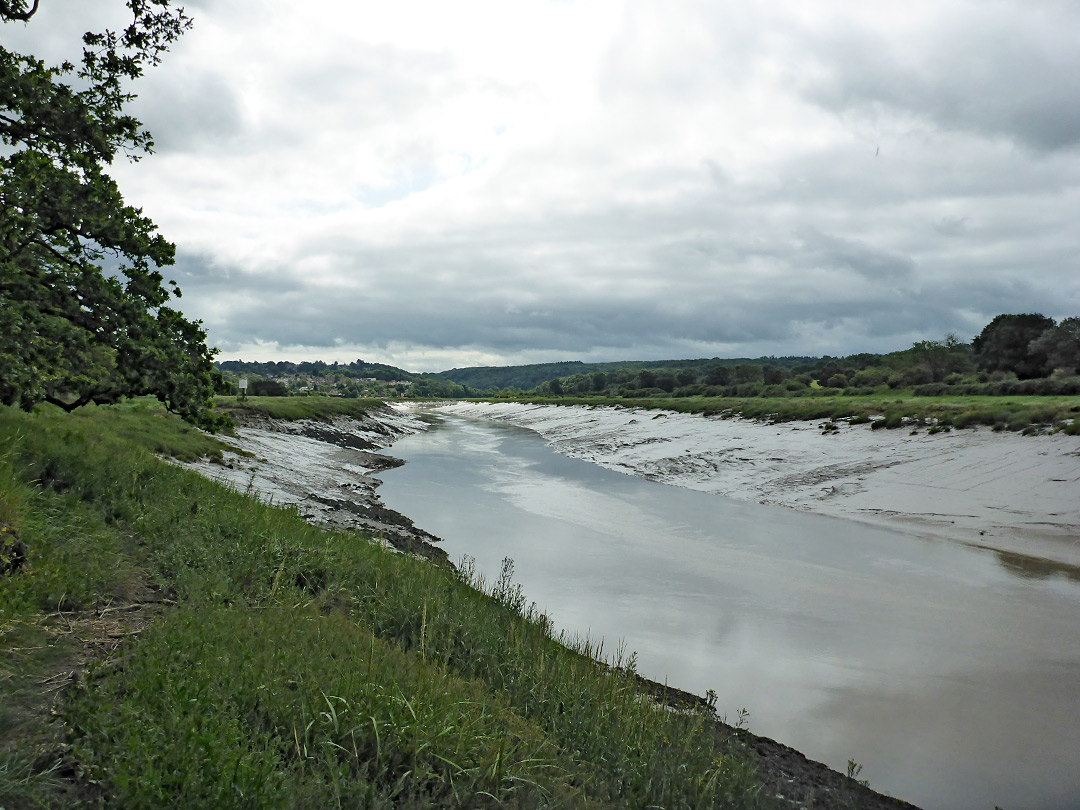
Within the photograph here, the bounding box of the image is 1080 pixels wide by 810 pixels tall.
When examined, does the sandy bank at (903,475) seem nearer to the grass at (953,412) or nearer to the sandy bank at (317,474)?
the grass at (953,412)

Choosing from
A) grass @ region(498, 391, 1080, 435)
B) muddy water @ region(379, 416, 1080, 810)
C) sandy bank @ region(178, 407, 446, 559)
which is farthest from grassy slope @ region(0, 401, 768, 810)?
grass @ region(498, 391, 1080, 435)

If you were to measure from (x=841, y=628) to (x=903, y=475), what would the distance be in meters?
16.1

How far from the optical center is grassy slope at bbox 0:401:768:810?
12.1ft

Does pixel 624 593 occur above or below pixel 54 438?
below

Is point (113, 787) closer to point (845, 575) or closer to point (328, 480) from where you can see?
point (845, 575)

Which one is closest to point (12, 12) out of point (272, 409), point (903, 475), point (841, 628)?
point (841, 628)

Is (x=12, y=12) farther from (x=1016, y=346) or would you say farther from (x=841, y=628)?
(x=1016, y=346)

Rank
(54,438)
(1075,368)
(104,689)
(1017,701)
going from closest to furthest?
(104,689)
(1017,701)
(54,438)
(1075,368)

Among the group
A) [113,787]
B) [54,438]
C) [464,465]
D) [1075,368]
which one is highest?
[1075,368]

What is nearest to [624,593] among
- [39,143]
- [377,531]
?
[377,531]

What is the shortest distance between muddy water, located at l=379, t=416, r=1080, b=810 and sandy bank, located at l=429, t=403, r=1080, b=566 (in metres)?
2.03

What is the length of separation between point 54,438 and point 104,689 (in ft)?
24.4

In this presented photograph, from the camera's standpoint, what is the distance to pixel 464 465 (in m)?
36.2

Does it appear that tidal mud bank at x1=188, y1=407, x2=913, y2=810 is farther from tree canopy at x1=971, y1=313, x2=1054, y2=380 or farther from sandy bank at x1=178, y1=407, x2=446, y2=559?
tree canopy at x1=971, y1=313, x2=1054, y2=380
